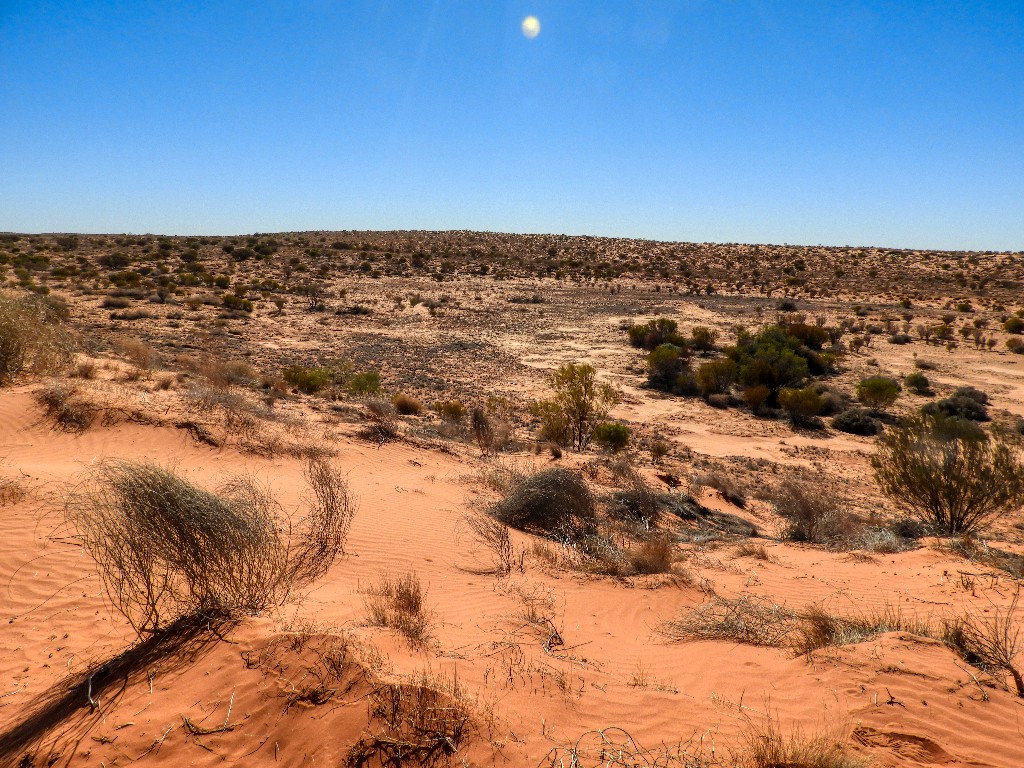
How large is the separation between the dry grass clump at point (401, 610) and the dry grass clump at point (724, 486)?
25.0 ft

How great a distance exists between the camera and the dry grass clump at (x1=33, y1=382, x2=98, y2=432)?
10.6 meters

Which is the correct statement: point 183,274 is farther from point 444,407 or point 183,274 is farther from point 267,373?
point 444,407

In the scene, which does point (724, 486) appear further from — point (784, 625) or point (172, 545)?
point (172, 545)

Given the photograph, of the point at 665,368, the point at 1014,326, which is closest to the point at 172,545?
the point at 665,368

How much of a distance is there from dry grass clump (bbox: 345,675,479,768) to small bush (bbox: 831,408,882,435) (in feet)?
55.3

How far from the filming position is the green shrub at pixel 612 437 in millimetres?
14406

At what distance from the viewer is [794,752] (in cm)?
346

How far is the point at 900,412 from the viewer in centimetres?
1833

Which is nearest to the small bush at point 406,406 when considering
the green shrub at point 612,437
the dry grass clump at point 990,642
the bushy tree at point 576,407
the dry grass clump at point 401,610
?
the bushy tree at point 576,407

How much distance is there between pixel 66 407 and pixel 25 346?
3099 mm

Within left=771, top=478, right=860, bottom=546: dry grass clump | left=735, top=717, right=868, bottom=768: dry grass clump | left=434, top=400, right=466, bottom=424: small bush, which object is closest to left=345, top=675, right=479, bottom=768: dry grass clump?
left=735, top=717, right=868, bottom=768: dry grass clump

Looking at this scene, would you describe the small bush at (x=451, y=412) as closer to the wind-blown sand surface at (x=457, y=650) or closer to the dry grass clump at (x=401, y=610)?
the wind-blown sand surface at (x=457, y=650)

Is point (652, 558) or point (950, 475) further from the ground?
point (950, 475)

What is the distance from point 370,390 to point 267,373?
427 centimetres
